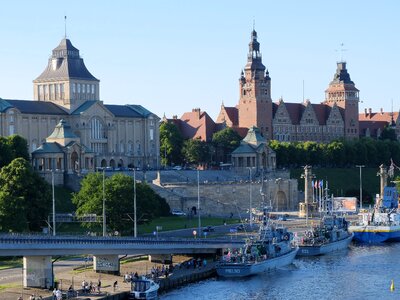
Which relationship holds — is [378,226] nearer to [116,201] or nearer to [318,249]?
[318,249]

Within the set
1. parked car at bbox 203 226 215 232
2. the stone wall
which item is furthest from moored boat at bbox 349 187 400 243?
parked car at bbox 203 226 215 232

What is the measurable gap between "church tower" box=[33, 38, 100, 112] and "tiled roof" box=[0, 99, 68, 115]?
85.5 inches

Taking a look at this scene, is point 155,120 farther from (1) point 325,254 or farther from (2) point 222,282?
(2) point 222,282

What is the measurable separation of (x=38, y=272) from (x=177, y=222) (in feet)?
177

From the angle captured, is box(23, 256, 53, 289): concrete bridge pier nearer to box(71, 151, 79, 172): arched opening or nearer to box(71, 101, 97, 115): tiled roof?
box(71, 151, 79, 172): arched opening

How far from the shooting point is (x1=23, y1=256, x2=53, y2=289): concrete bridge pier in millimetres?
85375

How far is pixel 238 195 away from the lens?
548ft

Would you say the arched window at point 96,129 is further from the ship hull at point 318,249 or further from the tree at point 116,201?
the ship hull at point 318,249

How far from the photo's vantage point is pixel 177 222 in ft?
456

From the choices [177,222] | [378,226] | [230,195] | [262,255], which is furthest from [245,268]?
[230,195]

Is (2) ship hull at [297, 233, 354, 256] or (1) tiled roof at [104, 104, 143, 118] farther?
(1) tiled roof at [104, 104, 143, 118]

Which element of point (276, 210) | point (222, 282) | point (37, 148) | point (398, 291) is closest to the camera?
point (398, 291)

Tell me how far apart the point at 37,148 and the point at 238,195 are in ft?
101

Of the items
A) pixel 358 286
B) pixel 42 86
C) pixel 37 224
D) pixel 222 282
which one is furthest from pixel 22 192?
pixel 42 86
